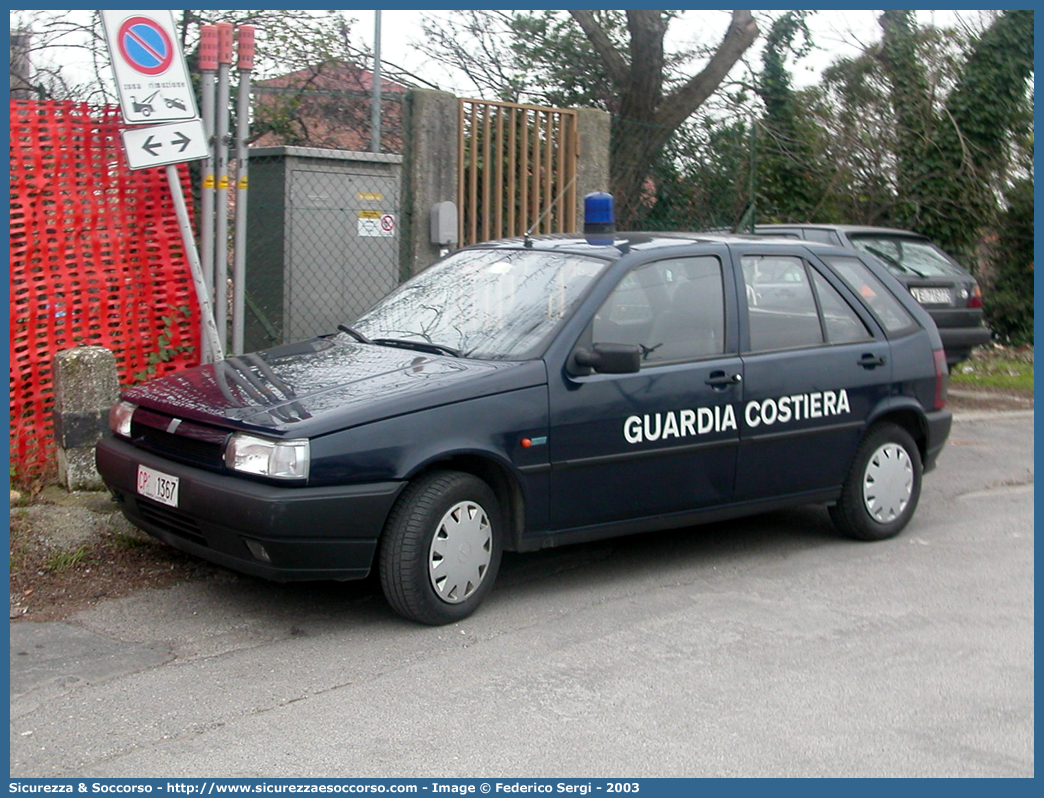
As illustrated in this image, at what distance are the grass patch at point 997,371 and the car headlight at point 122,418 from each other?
907 centimetres

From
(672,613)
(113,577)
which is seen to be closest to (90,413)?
(113,577)

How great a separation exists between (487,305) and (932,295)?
6701mm

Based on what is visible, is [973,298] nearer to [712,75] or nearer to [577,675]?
[712,75]

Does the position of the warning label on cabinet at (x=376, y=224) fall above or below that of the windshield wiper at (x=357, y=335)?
above

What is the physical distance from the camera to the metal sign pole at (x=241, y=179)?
7520mm

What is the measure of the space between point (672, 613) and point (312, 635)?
160 cm

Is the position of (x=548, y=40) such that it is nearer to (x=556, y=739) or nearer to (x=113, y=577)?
(x=113, y=577)

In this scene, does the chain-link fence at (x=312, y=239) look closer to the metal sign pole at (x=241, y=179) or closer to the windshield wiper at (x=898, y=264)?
the metal sign pole at (x=241, y=179)

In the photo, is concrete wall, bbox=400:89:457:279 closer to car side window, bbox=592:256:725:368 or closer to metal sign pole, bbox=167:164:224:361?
metal sign pole, bbox=167:164:224:361

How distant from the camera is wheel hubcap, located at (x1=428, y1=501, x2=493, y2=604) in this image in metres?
5.06

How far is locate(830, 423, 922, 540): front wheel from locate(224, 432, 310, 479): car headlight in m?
3.19

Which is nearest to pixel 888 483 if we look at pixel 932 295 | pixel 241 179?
pixel 241 179

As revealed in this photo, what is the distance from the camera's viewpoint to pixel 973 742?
4.07m

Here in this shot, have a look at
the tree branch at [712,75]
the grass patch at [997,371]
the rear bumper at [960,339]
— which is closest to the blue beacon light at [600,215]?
the rear bumper at [960,339]
